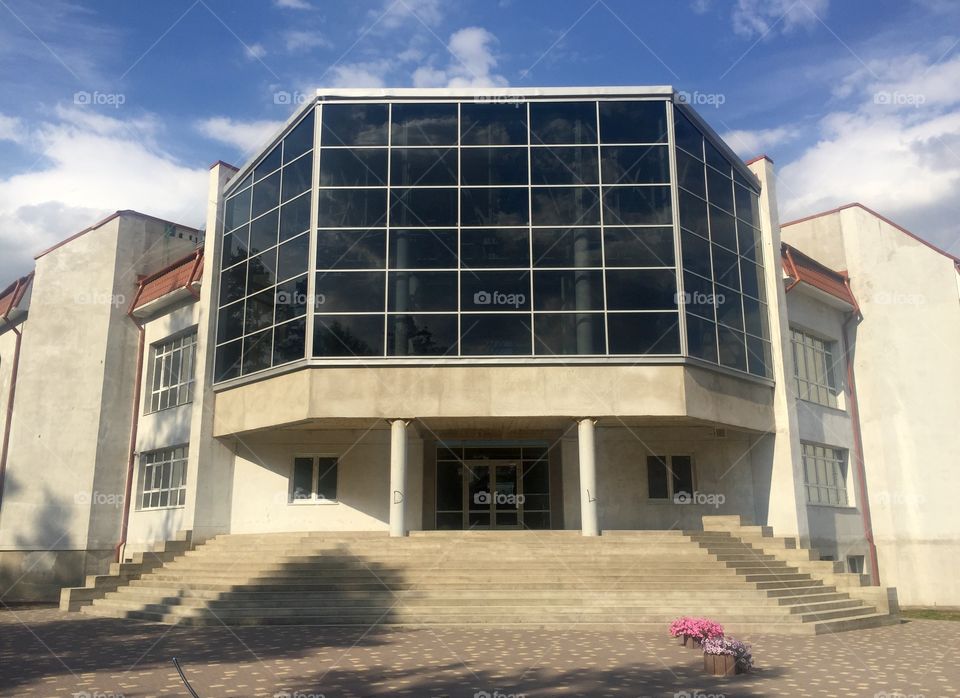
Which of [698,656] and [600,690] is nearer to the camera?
[600,690]

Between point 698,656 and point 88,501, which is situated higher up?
point 88,501

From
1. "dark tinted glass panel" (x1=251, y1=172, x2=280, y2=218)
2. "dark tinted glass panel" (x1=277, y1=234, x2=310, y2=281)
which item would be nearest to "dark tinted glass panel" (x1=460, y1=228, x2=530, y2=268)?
"dark tinted glass panel" (x1=277, y1=234, x2=310, y2=281)

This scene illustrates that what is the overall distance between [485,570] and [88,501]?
14.8 meters

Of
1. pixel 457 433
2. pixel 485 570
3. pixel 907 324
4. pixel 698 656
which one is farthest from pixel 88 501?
pixel 907 324

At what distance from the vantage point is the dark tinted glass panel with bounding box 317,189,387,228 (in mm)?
21484

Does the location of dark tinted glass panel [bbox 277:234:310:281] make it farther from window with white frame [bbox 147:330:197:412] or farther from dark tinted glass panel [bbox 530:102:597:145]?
dark tinted glass panel [bbox 530:102:597:145]

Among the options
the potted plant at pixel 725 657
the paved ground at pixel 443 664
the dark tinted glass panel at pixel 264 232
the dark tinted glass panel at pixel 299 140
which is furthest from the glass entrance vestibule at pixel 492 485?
the potted plant at pixel 725 657

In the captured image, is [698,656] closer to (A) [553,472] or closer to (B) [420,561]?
(B) [420,561]

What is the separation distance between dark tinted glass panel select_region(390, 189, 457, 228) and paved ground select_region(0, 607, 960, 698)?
36.0 ft

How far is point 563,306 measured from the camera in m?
20.9

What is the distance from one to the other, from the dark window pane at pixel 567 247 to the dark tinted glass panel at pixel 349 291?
4.30 meters

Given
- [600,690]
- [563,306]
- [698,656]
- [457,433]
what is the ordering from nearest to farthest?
[600,690] < [698,656] < [563,306] < [457,433]

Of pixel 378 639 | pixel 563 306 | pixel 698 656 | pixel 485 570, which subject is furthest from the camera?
pixel 563 306

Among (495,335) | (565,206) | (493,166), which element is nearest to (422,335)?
(495,335)
